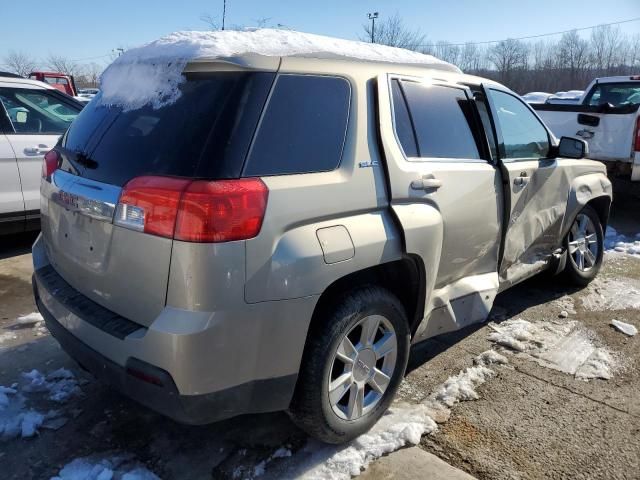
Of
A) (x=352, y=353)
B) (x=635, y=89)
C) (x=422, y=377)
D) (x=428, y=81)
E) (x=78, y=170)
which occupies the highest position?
(x=635, y=89)

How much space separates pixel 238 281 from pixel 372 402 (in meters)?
1.18

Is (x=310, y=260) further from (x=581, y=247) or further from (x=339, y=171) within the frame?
(x=581, y=247)

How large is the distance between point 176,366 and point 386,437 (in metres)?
1.28

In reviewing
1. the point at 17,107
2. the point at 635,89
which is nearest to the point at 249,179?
the point at 17,107

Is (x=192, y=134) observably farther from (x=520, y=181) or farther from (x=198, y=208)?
(x=520, y=181)

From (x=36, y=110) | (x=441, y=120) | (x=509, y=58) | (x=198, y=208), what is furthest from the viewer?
(x=509, y=58)

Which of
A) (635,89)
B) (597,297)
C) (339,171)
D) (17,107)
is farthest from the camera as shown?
(635,89)

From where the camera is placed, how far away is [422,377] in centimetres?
348

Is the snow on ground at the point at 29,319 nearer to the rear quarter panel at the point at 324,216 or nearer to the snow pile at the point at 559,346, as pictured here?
the rear quarter panel at the point at 324,216

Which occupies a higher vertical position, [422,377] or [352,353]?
[352,353]

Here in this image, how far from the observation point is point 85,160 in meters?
2.57

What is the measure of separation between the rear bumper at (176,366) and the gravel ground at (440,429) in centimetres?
52

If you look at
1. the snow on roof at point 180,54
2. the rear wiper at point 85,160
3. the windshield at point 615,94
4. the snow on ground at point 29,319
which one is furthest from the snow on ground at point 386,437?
the windshield at point 615,94

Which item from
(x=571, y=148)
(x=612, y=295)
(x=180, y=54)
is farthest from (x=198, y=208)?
(x=612, y=295)
